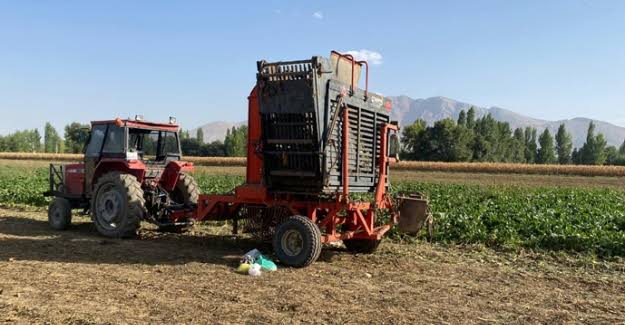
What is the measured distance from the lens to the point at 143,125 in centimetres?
1142

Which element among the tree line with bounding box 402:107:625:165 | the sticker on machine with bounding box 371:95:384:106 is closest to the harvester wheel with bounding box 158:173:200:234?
the sticker on machine with bounding box 371:95:384:106

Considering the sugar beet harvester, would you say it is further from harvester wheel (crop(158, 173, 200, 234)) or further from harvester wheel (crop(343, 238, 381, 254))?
harvester wheel (crop(158, 173, 200, 234))

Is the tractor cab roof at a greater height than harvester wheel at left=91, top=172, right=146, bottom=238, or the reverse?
the tractor cab roof

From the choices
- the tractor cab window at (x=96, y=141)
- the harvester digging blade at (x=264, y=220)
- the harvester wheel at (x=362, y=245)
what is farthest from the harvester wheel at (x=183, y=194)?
the harvester wheel at (x=362, y=245)

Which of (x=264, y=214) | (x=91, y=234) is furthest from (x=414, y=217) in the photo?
(x=91, y=234)

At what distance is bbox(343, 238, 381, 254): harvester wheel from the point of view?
9.55 m

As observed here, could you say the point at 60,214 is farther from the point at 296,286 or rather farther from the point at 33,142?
the point at 33,142

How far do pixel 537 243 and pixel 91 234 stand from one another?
9566 millimetres

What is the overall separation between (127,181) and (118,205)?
23.5 inches

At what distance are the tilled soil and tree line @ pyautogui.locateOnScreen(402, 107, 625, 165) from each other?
6055 centimetres

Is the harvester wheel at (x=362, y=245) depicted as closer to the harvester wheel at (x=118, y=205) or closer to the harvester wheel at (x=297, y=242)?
the harvester wheel at (x=297, y=242)

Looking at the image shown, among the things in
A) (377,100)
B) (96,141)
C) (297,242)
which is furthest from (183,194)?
(377,100)

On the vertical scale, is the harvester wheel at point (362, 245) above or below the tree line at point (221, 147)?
below

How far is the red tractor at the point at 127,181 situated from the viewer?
34.4 ft
